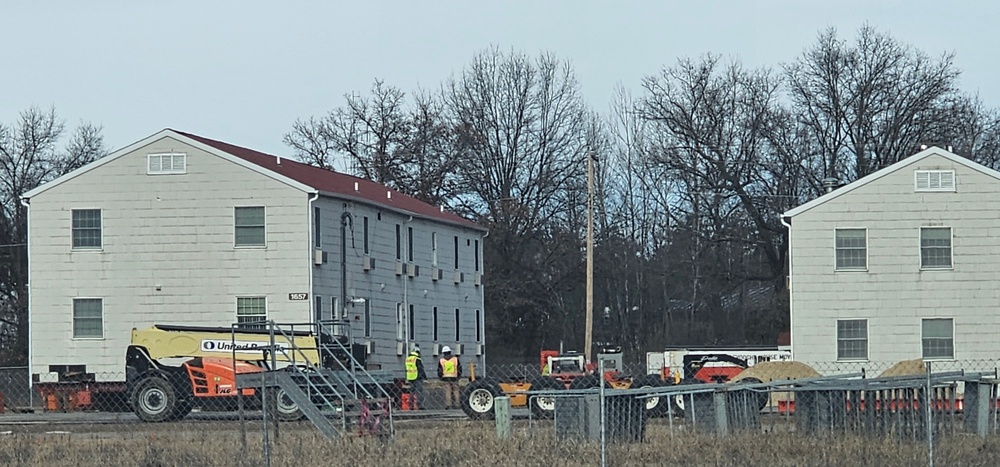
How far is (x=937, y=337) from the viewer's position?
42.2m

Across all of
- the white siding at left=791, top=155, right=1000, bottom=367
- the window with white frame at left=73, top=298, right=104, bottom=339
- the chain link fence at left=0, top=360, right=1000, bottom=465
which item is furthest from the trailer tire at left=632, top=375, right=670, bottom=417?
the window with white frame at left=73, top=298, right=104, bottom=339

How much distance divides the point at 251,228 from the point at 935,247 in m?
19.4

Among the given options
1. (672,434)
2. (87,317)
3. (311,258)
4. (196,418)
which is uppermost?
(311,258)

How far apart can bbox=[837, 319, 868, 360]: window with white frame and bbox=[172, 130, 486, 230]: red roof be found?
1486cm

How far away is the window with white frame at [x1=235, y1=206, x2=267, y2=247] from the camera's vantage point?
4238cm

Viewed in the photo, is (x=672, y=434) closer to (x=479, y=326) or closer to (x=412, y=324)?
(x=412, y=324)

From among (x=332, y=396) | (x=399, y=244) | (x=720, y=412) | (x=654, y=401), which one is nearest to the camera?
(x=720, y=412)

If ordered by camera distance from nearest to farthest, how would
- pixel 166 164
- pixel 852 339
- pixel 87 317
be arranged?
pixel 852 339, pixel 87 317, pixel 166 164

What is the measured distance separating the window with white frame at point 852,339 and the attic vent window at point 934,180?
420cm

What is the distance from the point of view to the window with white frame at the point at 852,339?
42.0 metres

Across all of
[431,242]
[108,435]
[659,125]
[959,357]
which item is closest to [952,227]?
[959,357]

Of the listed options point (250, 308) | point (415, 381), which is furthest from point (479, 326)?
point (415, 381)

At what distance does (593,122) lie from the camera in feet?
231

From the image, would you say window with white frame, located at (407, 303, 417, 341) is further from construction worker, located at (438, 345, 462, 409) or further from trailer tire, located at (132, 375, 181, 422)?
trailer tire, located at (132, 375, 181, 422)
